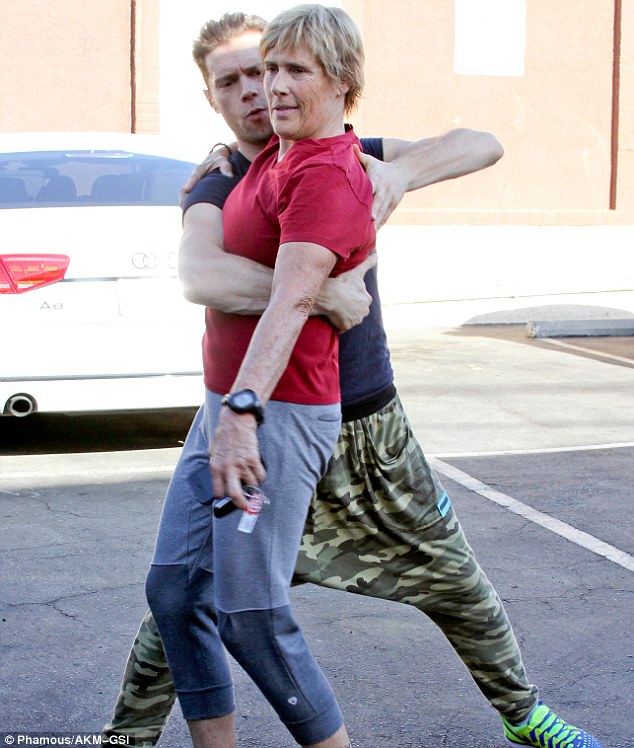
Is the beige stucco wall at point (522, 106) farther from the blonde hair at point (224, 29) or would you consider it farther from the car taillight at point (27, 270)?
the blonde hair at point (224, 29)

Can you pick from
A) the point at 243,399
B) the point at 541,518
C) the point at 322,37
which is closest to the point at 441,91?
the point at 541,518

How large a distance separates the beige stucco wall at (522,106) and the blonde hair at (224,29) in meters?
13.4

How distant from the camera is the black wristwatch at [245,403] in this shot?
229 cm

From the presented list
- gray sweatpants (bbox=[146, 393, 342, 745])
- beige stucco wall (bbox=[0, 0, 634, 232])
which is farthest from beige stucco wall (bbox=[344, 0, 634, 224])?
gray sweatpants (bbox=[146, 393, 342, 745])

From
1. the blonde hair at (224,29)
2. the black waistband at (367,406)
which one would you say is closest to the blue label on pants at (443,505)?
the black waistband at (367,406)

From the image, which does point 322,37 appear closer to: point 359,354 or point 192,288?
point 192,288

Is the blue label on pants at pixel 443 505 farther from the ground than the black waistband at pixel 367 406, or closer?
closer

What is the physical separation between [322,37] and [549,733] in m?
1.73

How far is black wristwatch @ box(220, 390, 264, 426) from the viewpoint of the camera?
229cm

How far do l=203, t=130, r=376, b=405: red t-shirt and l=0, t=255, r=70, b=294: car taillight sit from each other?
329 cm

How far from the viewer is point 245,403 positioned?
229 cm

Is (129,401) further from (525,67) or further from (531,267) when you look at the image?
(525,67)

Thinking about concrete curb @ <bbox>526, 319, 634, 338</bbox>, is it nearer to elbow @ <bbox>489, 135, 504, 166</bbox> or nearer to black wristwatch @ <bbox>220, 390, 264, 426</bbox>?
elbow @ <bbox>489, 135, 504, 166</bbox>

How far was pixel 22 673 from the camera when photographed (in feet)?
11.8
